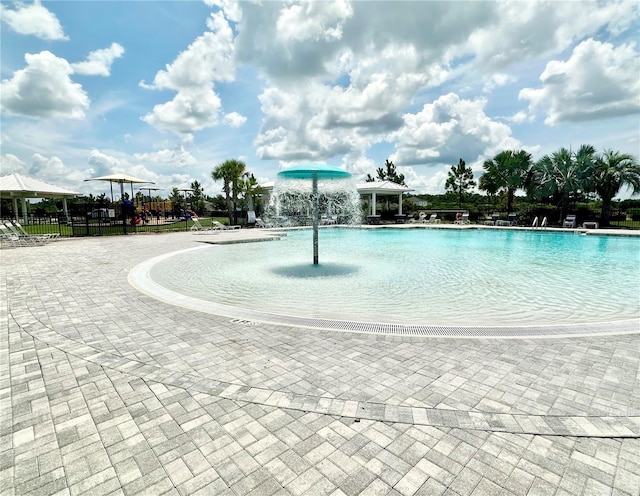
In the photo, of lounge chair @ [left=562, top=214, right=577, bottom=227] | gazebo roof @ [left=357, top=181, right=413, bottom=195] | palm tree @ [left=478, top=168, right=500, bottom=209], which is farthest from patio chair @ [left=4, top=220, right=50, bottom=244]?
palm tree @ [left=478, top=168, right=500, bottom=209]

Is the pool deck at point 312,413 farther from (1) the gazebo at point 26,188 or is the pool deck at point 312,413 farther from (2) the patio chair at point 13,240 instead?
(1) the gazebo at point 26,188

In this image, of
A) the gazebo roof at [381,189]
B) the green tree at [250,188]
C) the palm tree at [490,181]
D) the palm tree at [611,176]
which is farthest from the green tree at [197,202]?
the palm tree at [611,176]

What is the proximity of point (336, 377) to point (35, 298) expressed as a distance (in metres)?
6.65

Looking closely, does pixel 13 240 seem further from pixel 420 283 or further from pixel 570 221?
pixel 570 221

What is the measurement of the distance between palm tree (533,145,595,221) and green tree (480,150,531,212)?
1.27 meters

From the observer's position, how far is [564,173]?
2477 centimetres

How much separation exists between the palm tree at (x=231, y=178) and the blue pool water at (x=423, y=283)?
1584 cm

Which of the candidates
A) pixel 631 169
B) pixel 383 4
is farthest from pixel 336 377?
pixel 631 169

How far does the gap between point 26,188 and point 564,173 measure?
3743 centimetres

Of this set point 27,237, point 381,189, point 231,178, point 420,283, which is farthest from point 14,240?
point 381,189

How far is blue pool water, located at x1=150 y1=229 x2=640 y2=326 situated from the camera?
5.95 m

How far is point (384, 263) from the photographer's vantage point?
11094 millimetres

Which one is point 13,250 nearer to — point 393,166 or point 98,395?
point 98,395

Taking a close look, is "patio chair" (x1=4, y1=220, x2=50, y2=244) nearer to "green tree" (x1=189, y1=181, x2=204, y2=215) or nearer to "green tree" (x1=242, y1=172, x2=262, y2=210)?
"green tree" (x1=242, y1=172, x2=262, y2=210)
